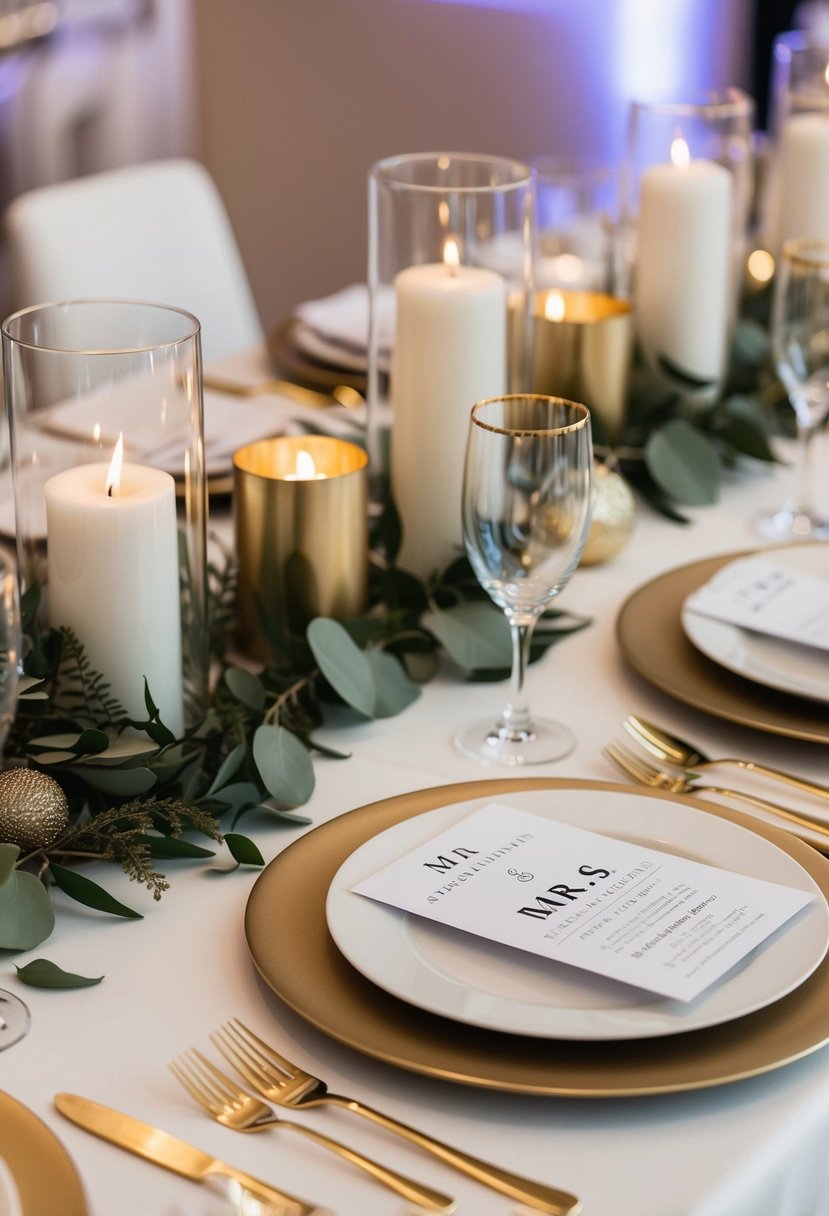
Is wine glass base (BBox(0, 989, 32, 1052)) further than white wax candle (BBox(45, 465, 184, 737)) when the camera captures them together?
No

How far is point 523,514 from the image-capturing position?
0.83 meters

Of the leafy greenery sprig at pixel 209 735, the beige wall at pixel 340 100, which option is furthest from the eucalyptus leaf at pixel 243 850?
the beige wall at pixel 340 100

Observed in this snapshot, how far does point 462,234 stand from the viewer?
3.52 feet

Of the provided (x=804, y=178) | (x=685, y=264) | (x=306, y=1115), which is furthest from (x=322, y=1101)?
(x=804, y=178)

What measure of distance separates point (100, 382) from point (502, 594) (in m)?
0.26

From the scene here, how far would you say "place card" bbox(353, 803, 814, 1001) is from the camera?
632 millimetres

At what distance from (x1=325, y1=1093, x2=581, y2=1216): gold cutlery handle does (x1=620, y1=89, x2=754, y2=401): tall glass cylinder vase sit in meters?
0.92

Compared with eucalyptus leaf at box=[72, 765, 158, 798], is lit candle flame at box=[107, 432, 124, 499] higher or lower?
higher

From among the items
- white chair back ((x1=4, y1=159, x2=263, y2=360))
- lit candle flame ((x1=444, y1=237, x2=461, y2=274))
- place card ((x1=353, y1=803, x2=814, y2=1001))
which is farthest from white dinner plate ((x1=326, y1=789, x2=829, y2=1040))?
white chair back ((x1=4, y1=159, x2=263, y2=360))

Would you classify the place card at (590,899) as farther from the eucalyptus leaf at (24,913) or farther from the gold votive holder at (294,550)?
the gold votive holder at (294,550)

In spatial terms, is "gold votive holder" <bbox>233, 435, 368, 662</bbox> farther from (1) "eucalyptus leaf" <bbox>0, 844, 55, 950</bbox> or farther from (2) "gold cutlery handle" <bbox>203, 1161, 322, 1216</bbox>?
(2) "gold cutlery handle" <bbox>203, 1161, 322, 1216</bbox>

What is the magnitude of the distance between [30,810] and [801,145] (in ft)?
3.79

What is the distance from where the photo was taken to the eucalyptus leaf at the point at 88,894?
2.33ft

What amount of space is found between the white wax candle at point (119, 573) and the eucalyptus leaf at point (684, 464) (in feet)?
1.81
